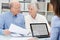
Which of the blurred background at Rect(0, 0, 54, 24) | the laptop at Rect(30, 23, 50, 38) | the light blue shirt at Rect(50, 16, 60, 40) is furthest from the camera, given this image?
the blurred background at Rect(0, 0, 54, 24)

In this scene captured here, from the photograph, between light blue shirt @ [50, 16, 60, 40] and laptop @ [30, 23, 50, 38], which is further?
laptop @ [30, 23, 50, 38]

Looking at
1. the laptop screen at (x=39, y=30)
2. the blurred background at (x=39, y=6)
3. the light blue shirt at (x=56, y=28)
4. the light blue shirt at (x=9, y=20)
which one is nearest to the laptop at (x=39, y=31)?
the laptop screen at (x=39, y=30)

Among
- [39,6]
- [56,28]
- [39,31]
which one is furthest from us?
[39,6]

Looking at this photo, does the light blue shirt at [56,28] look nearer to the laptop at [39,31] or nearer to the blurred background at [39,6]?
the laptop at [39,31]

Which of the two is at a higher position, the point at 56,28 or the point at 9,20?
the point at 56,28

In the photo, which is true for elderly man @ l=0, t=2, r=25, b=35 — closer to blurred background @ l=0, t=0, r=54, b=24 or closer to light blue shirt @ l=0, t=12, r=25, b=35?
light blue shirt @ l=0, t=12, r=25, b=35

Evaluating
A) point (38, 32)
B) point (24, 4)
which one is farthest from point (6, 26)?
point (24, 4)

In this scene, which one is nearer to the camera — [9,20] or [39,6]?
[9,20]

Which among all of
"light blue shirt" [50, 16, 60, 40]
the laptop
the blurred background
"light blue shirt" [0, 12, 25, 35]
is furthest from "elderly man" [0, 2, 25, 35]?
"light blue shirt" [50, 16, 60, 40]

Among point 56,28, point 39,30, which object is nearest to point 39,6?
point 39,30

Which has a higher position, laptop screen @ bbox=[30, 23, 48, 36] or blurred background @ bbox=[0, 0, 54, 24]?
blurred background @ bbox=[0, 0, 54, 24]

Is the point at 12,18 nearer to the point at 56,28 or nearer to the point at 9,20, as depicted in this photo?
the point at 9,20

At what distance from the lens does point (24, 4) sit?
13.4 feet

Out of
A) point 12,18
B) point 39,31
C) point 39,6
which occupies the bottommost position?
point 39,31
